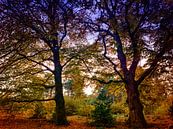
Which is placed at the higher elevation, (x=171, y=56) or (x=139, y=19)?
(x=139, y=19)

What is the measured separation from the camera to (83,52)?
19531 millimetres

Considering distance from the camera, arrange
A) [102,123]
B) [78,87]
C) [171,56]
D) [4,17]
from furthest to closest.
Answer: [78,87]
[102,123]
[171,56]
[4,17]

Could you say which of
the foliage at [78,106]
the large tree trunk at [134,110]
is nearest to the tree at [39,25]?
the large tree trunk at [134,110]

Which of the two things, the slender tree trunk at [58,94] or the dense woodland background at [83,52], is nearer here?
the dense woodland background at [83,52]

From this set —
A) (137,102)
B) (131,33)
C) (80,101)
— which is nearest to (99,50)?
(131,33)

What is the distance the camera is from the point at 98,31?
19688mm

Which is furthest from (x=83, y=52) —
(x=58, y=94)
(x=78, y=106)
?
(x=78, y=106)

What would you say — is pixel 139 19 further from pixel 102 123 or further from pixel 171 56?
pixel 102 123

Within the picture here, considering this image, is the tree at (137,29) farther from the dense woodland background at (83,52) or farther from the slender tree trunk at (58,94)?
the slender tree trunk at (58,94)

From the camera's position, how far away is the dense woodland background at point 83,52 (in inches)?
662

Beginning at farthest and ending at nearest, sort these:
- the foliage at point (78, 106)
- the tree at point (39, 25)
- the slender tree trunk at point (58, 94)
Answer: the foliage at point (78, 106)
the slender tree trunk at point (58, 94)
the tree at point (39, 25)

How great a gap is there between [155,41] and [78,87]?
6952 mm

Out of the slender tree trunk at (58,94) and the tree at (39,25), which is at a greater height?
the tree at (39,25)

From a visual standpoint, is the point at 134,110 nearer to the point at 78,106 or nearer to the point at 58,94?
the point at 58,94
